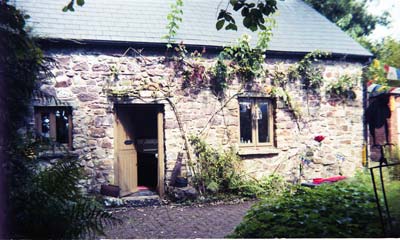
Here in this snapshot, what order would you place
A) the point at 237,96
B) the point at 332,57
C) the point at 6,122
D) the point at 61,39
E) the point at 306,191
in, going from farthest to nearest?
the point at 332,57 < the point at 237,96 < the point at 61,39 < the point at 306,191 < the point at 6,122

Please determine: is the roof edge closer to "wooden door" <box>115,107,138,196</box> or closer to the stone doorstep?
"wooden door" <box>115,107,138,196</box>

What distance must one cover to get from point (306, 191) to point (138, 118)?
4274 mm

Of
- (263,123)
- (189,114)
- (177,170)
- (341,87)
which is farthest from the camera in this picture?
(341,87)

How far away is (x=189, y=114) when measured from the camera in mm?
6730

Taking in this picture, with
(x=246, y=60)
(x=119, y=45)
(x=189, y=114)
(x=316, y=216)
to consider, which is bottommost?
(x=316, y=216)

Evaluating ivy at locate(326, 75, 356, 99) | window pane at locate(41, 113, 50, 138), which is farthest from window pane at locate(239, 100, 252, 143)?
window pane at locate(41, 113, 50, 138)

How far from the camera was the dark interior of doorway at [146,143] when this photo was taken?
6973 millimetres

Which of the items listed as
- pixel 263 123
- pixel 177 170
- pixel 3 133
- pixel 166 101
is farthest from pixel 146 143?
pixel 3 133

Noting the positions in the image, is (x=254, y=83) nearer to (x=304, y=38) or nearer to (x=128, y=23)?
(x=304, y=38)

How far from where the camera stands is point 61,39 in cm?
588

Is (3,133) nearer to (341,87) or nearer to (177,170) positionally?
(177,170)

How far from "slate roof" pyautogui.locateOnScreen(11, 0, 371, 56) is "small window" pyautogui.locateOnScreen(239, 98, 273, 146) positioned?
3.93 feet

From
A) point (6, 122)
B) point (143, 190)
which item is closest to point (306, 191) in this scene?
point (6, 122)

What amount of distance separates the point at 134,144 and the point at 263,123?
2.75 metres
